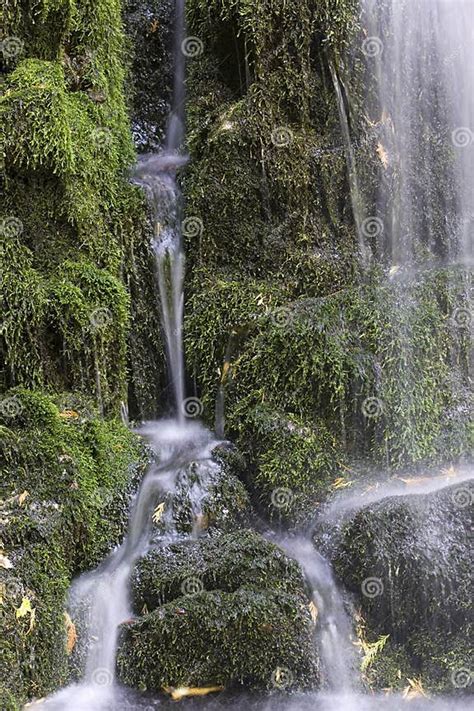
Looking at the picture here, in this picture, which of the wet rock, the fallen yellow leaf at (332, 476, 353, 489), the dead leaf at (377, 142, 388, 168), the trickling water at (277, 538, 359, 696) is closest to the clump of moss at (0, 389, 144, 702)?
the wet rock

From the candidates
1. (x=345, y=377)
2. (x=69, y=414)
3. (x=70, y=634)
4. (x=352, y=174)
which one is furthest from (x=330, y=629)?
(x=352, y=174)

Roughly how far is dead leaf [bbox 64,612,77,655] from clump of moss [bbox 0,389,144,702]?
52 millimetres

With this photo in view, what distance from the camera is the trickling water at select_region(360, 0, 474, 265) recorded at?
19.5 ft

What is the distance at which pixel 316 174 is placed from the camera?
5.66m

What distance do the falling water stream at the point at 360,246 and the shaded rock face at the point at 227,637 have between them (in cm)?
10

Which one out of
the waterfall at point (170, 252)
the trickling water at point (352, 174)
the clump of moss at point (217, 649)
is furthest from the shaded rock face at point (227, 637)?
the trickling water at point (352, 174)

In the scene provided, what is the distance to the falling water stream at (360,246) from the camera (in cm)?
365

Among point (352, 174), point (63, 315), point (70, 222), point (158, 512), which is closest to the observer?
point (158, 512)

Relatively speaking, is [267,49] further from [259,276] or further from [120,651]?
[120,651]

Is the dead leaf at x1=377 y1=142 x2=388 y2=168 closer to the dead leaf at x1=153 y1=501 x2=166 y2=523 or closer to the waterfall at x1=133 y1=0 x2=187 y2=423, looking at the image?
the waterfall at x1=133 y1=0 x2=187 y2=423

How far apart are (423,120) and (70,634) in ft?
16.3

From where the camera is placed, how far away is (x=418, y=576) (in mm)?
3855

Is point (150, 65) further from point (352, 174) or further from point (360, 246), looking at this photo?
point (360, 246)

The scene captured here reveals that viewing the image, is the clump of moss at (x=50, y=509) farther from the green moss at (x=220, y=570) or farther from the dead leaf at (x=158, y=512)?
the green moss at (x=220, y=570)
